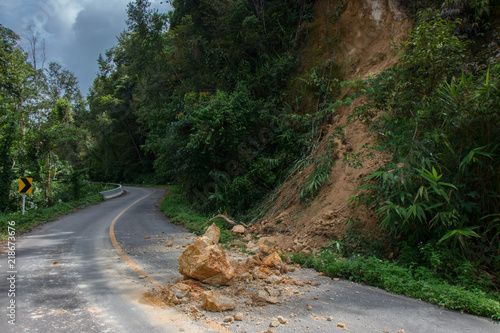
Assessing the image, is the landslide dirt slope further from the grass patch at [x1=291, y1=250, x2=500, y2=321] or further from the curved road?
the curved road

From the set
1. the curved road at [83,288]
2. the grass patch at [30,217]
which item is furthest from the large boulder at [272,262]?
the grass patch at [30,217]

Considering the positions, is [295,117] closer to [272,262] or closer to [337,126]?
[337,126]

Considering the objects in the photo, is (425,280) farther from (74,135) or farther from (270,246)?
(74,135)

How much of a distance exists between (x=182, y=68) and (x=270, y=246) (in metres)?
13.5

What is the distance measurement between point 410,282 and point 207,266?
3205 mm

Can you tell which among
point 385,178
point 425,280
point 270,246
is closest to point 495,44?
point 385,178

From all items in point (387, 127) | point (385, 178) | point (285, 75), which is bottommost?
point (385, 178)

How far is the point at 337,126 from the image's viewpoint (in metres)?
11.0

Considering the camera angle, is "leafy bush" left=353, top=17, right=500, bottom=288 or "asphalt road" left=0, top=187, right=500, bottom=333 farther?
"leafy bush" left=353, top=17, right=500, bottom=288

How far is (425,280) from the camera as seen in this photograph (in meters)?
5.25

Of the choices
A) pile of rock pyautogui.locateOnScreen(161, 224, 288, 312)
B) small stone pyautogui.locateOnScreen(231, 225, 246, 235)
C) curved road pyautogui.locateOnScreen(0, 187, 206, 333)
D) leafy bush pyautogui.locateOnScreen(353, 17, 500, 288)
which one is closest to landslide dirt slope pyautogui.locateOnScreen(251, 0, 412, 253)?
small stone pyautogui.locateOnScreen(231, 225, 246, 235)

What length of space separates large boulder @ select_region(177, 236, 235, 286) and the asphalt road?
48cm

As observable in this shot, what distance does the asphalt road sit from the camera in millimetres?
3666

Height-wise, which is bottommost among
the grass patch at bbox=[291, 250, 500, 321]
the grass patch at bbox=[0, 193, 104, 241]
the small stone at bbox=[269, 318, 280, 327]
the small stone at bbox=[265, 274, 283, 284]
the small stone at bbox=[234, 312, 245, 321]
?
the grass patch at bbox=[291, 250, 500, 321]
